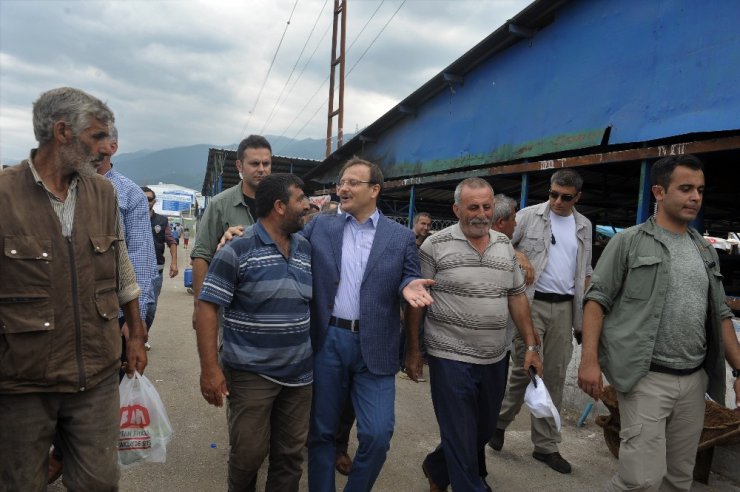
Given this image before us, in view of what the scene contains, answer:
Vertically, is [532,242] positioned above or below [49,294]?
above

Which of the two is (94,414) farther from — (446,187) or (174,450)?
(446,187)

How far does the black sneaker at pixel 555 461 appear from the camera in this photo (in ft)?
12.9

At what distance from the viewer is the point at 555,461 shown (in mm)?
3949

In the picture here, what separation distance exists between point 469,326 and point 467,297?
6.8 inches

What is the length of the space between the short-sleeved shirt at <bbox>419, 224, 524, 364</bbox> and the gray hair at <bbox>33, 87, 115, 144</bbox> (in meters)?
2.00

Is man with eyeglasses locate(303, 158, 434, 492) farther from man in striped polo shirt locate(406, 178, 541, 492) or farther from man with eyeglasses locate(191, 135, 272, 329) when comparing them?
man with eyeglasses locate(191, 135, 272, 329)

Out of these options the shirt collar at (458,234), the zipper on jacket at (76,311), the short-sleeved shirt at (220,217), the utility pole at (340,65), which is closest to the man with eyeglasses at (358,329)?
the shirt collar at (458,234)

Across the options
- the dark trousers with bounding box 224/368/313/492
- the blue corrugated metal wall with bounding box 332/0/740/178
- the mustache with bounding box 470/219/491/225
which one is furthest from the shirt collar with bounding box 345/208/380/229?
the blue corrugated metal wall with bounding box 332/0/740/178

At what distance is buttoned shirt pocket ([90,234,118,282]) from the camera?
221 centimetres

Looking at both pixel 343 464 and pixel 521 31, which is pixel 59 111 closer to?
pixel 343 464

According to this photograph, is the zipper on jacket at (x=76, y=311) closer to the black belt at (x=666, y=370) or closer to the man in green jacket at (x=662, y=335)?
the man in green jacket at (x=662, y=335)

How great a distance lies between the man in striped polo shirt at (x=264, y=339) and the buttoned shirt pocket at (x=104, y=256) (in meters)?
0.43

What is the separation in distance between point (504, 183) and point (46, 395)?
850cm

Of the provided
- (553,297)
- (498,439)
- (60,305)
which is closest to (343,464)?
(498,439)
